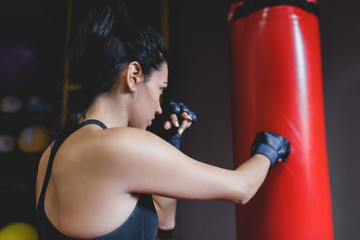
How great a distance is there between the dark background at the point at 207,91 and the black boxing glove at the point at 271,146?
36.5 inches

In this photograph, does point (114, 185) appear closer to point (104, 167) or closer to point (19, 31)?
point (104, 167)

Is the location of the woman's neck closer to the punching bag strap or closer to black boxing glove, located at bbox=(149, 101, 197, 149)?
black boxing glove, located at bbox=(149, 101, 197, 149)

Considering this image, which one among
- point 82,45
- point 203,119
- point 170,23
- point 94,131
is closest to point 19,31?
point 170,23

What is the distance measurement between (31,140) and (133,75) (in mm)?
1667

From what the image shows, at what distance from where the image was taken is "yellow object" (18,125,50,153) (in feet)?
7.11

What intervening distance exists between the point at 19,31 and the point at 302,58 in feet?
6.38

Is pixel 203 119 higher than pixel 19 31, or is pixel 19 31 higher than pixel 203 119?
pixel 19 31

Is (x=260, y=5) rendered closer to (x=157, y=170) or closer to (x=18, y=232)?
(x=157, y=170)

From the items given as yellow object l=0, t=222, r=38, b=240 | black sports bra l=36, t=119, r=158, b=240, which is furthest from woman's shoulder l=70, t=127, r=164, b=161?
yellow object l=0, t=222, r=38, b=240

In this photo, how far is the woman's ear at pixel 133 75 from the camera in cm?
81

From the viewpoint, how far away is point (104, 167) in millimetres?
660

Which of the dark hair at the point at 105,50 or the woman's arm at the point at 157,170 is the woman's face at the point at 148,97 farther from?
the woman's arm at the point at 157,170

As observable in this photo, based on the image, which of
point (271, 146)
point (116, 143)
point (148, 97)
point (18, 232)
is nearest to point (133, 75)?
point (148, 97)

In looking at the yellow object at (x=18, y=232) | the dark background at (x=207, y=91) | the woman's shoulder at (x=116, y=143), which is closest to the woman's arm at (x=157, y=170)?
the woman's shoulder at (x=116, y=143)
